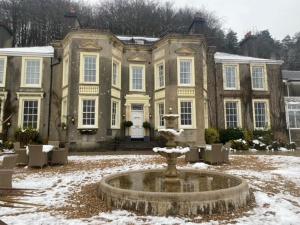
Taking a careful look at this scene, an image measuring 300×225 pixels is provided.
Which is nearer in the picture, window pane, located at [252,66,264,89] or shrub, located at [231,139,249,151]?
shrub, located at [231,139,249,151]

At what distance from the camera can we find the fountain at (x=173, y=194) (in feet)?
18.8

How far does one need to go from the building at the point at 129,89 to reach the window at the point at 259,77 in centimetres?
9

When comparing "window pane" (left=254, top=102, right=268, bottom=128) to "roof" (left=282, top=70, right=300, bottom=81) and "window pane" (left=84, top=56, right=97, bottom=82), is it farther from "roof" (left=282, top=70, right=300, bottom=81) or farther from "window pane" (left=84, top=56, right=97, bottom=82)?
"window pane" (left=84, top=56, right=97, bottom=82)

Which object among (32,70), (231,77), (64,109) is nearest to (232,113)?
(231,77)

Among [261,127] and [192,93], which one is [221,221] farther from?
[261,127]

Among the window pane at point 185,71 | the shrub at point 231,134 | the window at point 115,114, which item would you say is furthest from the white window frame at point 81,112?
the shrub at point 231,134

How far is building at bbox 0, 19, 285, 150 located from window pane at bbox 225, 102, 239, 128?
0.27 ft

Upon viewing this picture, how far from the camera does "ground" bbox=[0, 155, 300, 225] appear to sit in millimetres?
5379

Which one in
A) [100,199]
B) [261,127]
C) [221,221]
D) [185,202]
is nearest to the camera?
[221,221]

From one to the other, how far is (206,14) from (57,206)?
4784 centimetres

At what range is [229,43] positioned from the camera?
45219 mm

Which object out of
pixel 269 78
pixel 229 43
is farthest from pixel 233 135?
pixel 229 43

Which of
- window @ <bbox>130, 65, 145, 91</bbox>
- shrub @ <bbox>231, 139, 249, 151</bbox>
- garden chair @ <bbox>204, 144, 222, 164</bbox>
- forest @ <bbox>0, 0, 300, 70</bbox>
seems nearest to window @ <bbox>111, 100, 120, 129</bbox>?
window @ <bbox>130, 65, 145, 91</bbox>

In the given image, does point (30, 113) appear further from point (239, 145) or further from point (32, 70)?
point (239, 145)
